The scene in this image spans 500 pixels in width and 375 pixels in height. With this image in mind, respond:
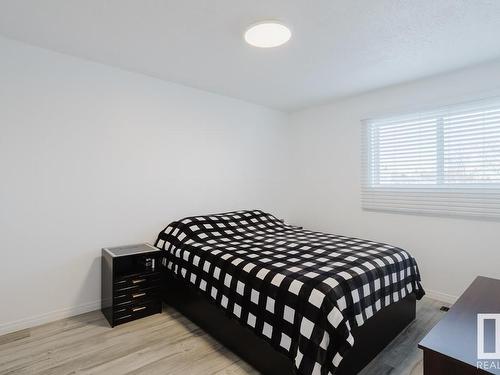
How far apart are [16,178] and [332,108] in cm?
359

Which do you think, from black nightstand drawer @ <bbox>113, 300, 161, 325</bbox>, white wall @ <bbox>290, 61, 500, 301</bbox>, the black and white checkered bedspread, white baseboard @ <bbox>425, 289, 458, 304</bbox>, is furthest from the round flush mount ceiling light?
white baseboard @ <bbox>425, 289, 458, 304</bbox>

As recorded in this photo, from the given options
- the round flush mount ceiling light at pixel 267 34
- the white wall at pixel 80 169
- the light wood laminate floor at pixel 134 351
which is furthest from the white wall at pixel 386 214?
the round flush mount ceiling light at pixel 267 34

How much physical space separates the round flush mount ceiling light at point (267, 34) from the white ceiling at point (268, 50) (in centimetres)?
5

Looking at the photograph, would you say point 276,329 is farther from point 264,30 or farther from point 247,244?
point 264,30

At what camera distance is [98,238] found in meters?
2.59

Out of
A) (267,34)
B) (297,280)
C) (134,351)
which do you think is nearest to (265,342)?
(297,280)

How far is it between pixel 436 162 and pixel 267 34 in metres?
2.20

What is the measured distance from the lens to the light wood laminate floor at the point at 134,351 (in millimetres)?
1769

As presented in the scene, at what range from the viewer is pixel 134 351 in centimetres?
195

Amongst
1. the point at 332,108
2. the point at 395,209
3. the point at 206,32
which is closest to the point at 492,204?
the point at 395,209

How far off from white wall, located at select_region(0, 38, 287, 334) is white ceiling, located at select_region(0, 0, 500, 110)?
264 mm

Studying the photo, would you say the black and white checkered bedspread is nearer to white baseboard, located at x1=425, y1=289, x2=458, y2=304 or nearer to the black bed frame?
the black bed frame

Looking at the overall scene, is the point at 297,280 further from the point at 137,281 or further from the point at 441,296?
the point at 441,296

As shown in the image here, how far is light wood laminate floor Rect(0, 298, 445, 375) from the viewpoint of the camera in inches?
69.6
